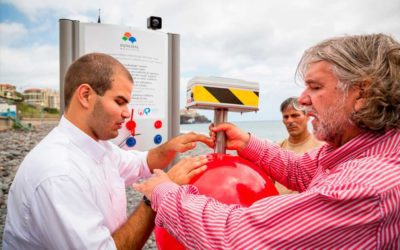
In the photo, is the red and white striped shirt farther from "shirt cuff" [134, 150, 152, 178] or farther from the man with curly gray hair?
"shirt cuff" [134, 150, 152, 178]

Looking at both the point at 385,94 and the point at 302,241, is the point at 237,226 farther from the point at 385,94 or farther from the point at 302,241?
the point at 385,94

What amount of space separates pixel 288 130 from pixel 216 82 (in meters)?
2.12

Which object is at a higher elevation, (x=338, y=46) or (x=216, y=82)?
(x=338, y=46)

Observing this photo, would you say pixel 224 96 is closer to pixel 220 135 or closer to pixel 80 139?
pixel 220 135

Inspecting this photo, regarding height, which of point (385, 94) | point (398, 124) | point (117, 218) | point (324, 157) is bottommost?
point (117, 218)

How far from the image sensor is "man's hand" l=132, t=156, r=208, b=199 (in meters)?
1.37

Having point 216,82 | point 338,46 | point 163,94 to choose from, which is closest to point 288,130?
point 163,94

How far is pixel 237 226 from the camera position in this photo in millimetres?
1035

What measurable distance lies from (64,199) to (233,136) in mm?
892

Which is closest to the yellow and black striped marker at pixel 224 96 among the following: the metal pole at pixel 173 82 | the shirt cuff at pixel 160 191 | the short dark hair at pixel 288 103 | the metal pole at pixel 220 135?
the metal pole at pixel 220 135

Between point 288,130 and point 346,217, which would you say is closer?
point 346,217

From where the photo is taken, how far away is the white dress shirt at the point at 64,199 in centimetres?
126

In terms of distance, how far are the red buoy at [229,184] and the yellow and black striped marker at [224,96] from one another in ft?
0.96

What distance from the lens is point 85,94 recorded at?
164cm
